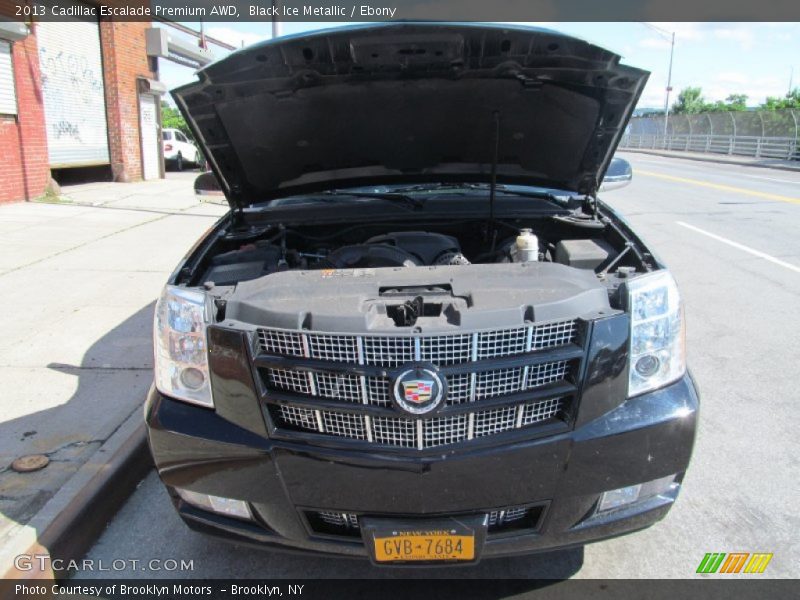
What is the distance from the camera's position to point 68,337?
5.14 m

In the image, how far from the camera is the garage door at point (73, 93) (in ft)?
45.9

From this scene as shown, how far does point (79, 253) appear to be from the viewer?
8.27 metres

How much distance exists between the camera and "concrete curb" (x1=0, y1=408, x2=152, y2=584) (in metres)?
2.63

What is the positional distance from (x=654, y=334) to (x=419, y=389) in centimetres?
89

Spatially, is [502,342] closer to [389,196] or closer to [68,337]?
[389,196]

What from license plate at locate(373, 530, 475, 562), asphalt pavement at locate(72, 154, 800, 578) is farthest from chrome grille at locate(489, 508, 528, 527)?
asphalt pavement at locate(72, 154, 800, 578)

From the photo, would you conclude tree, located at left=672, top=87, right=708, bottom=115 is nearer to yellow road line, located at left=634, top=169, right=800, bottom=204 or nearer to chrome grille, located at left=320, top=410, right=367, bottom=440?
yellow road line, located at left=634, top=169, right=800, bottom=204

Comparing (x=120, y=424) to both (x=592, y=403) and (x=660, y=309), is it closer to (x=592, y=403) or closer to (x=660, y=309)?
(x=592, y=403)

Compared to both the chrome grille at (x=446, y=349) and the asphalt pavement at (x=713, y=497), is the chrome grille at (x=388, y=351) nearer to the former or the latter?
the chrome grille at (x=446, y=349)

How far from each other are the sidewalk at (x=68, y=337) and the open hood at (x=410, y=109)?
157cm

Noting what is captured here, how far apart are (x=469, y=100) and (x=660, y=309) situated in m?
1.72

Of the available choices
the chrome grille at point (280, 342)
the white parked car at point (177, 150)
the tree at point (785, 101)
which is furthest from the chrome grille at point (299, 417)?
the tree at point (785, 101)

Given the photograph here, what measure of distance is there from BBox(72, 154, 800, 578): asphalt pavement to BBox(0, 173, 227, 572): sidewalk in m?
0.46

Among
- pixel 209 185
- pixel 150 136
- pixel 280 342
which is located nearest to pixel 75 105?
pixel 150 136
